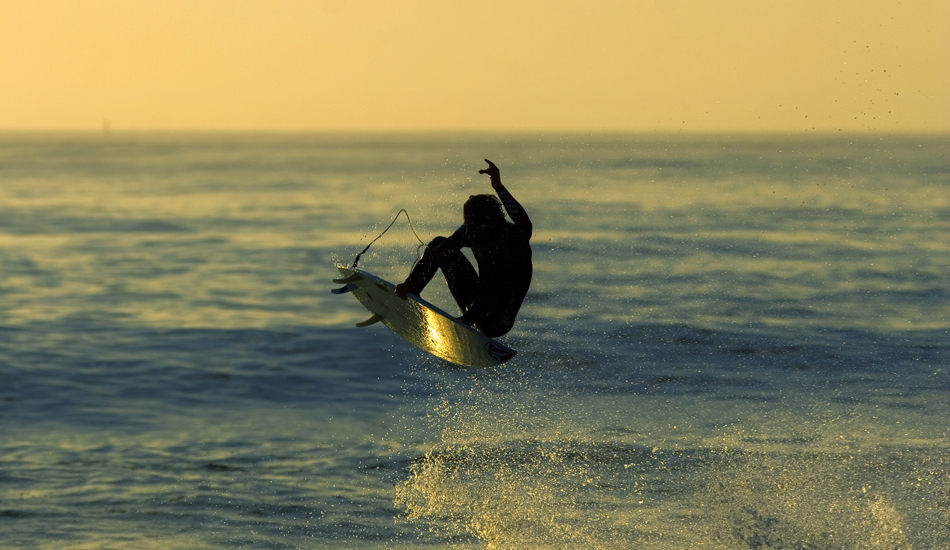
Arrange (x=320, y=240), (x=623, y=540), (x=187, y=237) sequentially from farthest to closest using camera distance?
(x=187, y=237) → (x=320, y=240) → (x=623, y=540)

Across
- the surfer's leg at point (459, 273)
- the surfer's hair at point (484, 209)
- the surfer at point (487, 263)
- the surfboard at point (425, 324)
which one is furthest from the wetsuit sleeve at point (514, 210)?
the surfboard at point (425, 324)

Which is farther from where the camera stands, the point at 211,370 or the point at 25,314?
the point at 25,314

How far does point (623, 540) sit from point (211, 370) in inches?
519

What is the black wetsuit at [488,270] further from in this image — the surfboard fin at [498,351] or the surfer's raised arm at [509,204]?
the surfboard fin at [498,351]

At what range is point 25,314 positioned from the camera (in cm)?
3023

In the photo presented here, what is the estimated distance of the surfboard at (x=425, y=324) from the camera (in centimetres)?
1071

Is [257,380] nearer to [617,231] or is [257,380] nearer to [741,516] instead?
[741,516]

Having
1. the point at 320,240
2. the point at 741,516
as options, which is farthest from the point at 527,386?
the point at 320,240

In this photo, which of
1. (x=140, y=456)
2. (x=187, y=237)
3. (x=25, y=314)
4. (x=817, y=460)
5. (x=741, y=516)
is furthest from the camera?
(x=187, y=237)

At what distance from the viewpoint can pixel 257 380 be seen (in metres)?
22.1

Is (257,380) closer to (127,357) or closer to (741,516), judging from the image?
(127,357)

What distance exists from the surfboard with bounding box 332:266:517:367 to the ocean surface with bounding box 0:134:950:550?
118 inches

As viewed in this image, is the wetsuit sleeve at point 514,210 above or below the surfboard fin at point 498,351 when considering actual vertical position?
above

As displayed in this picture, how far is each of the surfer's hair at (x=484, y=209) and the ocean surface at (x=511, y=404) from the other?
4.93 m
